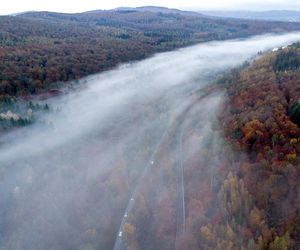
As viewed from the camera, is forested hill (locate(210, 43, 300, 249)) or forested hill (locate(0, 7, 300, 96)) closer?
forested hill (locate(210, 43, 300, 249))

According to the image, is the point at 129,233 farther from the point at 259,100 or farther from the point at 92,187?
the point at 259,100

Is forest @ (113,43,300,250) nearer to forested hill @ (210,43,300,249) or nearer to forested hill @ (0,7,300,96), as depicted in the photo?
forested hill @ (210,43,300,249)

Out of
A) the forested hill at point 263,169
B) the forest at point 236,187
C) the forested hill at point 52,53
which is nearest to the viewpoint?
the forested hill at point 263,169

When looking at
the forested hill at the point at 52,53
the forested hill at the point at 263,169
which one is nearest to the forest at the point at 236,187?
the forested hill at the point at 263,169

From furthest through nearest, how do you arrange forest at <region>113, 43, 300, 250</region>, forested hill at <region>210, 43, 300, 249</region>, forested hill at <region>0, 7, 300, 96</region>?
forested hill at <region>0, 7, 300, 96</region>, forest at <region>113, 43, 300, 250</region>, forested hill at <region>210, 43, 300, 249</region>

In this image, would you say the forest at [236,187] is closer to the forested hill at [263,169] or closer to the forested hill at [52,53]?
the forested hill at [263,169]

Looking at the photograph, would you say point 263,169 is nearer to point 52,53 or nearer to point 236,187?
point 236,187

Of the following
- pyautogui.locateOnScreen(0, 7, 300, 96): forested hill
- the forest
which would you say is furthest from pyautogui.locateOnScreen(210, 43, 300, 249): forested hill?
pyautogui.locateOnScreen(0, 7, 300, 96): forested hill

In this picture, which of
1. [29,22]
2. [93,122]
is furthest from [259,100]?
[29,22]
